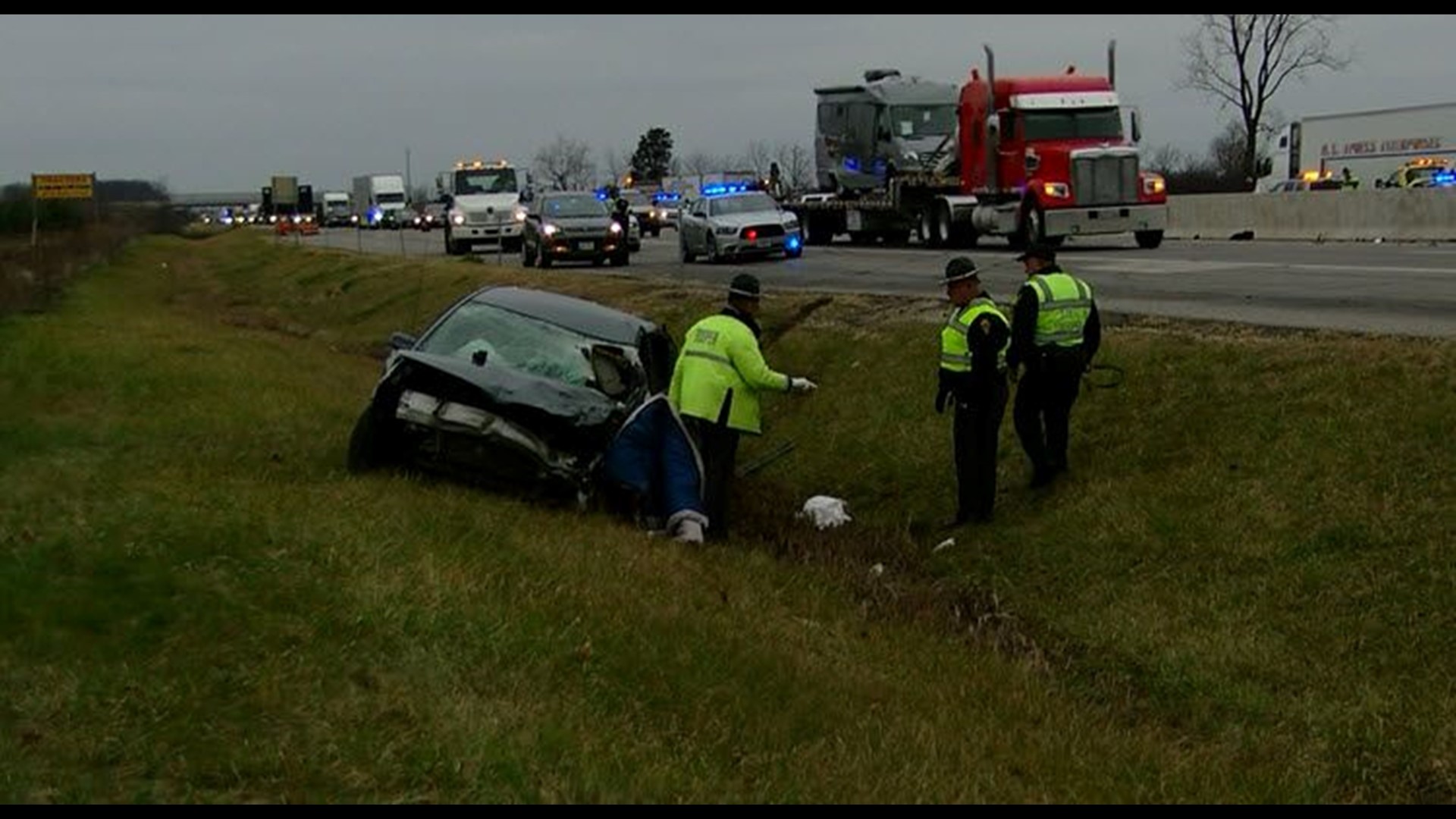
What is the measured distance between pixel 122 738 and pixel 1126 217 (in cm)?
2596

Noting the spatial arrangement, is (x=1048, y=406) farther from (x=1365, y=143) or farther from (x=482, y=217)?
(x=1365, y=143)

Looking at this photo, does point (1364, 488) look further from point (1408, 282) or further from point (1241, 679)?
point (1408, 282)

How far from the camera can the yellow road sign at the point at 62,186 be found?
115 feet

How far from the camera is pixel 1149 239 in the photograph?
29984 mm

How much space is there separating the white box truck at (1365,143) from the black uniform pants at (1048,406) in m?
44.1

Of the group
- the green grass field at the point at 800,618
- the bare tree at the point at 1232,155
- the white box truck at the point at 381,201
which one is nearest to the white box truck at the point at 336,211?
the white box truck at the point at 381,201

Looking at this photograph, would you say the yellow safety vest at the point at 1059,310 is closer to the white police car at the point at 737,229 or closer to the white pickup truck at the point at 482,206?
the white police car at the point at 737,229

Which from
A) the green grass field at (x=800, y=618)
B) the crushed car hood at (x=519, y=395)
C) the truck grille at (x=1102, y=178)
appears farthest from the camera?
the truck grille at (x=1102, y=178)

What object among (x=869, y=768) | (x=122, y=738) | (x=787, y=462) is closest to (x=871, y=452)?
(x=787, y=462)

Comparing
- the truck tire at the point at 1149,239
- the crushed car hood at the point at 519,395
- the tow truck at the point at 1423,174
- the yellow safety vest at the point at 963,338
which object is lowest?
the crushed car hood at the point at 519,395

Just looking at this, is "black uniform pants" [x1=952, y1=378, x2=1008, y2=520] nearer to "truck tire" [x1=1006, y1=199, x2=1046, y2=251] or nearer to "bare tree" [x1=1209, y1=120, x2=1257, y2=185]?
"truck tire" [x1=1006, y1=199, x2=1046, y2=251]

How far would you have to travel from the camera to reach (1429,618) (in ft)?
25.0

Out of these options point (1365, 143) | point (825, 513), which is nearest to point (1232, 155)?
point (1365, 143)

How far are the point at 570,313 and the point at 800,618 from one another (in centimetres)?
383
